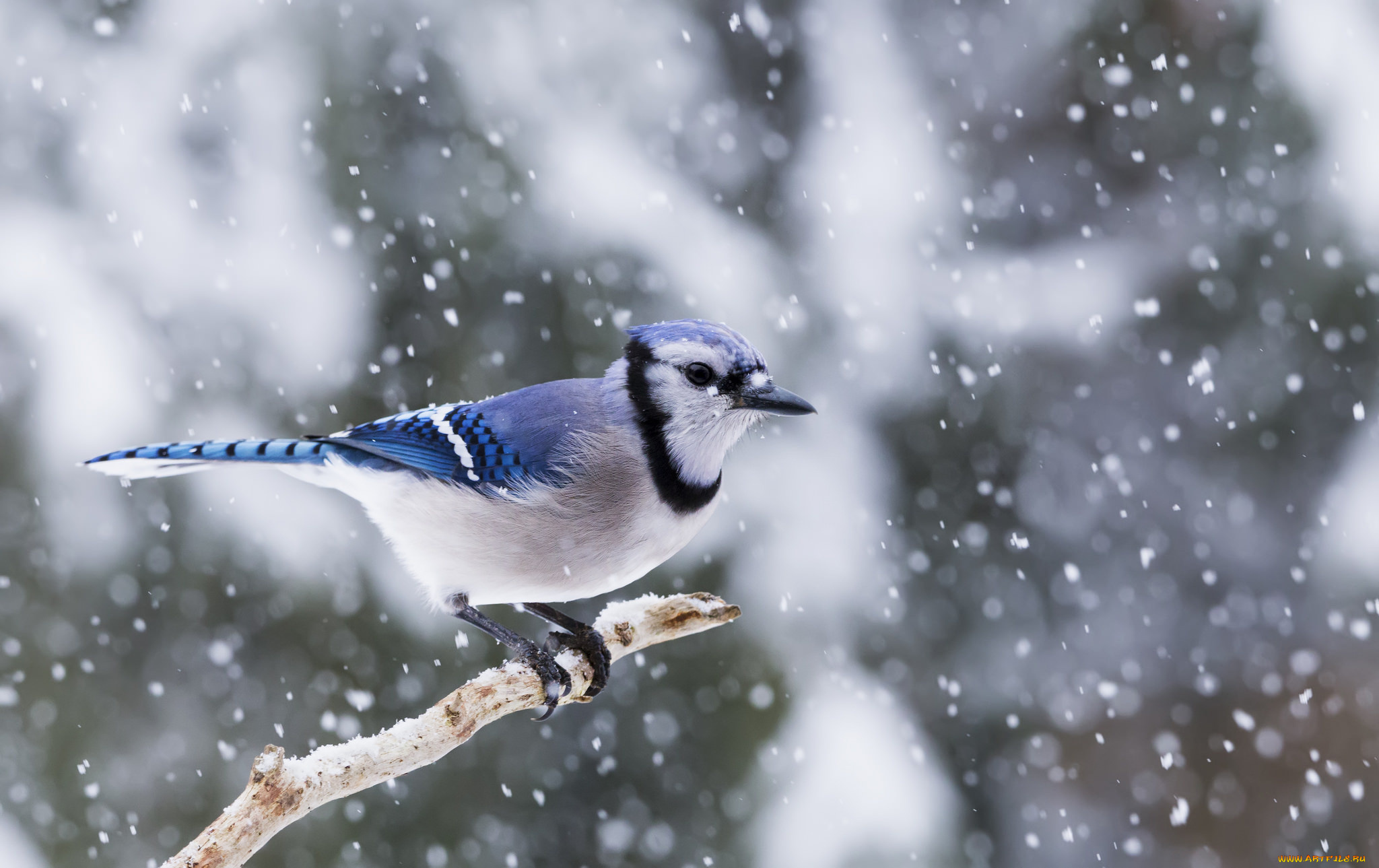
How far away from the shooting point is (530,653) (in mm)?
1854

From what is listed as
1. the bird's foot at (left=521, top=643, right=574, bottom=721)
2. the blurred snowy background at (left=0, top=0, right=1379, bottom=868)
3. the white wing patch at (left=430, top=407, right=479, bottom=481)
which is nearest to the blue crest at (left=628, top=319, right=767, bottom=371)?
the white wing patch at (left=430, top=407, right=479, bottom=481)

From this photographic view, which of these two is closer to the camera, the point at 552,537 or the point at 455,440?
the point at 552,537

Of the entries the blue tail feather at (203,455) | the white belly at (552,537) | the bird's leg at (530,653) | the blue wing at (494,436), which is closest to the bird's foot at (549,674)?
the bird's leg at (530,653)

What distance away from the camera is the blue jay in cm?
176

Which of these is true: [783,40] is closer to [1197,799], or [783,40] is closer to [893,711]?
[893,711]

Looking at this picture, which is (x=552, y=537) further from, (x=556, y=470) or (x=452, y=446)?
(x=452, y=446)

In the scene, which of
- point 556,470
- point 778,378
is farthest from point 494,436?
point 778,378

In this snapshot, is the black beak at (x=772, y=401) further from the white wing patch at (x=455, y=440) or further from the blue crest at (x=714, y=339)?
the white wing patch at (x=455, y=440)

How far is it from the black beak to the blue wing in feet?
0.98

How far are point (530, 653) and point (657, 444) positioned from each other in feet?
1.40

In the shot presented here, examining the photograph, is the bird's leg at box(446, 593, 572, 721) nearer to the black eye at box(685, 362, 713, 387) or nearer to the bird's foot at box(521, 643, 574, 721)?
the bird's foot at box(521, 643, 574, 721)

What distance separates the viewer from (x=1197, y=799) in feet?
12.3

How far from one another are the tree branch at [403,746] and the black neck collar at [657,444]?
218 millimetres

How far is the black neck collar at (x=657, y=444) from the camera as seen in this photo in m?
1.80
